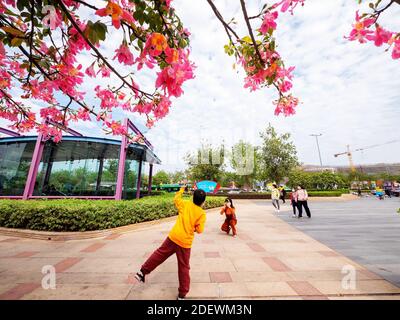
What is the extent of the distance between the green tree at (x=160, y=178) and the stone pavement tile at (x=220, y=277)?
6597 cm

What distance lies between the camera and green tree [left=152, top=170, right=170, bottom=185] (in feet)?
224

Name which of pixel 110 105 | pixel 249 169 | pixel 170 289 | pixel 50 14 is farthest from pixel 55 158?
pixel 249 169

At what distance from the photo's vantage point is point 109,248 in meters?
5.41

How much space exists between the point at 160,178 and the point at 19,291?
67.2 m

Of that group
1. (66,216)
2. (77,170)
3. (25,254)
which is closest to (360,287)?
(25,254)

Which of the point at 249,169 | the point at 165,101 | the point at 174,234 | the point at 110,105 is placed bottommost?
the point at 174,234

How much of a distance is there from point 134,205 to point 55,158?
26.3ft

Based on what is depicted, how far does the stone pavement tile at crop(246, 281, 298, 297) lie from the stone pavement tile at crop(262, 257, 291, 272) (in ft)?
2.03

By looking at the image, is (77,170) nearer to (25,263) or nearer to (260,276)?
(25,263)

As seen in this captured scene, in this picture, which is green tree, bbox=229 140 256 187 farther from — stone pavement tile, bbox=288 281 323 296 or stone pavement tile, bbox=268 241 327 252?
stone pavement tile, bbox=288 281 323 296

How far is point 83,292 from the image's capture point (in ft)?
10.2

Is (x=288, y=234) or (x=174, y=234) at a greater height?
(x=174, y=234)
